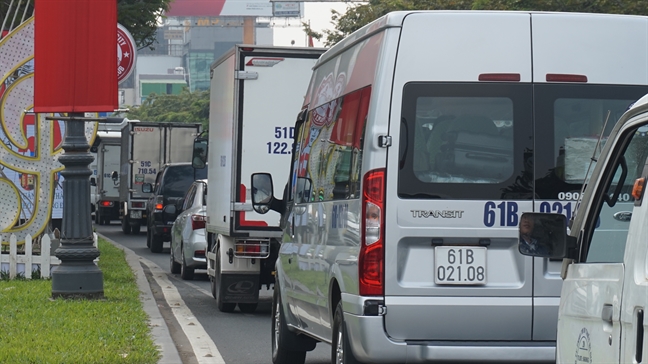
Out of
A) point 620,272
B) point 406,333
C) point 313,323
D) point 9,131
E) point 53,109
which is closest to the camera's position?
point 620,272

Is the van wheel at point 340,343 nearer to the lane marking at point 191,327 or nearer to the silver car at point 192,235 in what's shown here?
the lane marking at point 191,327

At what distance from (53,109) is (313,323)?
718cm

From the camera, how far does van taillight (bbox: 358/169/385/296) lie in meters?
6.54

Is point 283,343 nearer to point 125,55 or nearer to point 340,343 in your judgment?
point 340,343

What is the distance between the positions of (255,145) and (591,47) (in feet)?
23.9

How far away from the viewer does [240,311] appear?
14602 millimetres

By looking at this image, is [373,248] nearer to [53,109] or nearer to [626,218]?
[626,218]

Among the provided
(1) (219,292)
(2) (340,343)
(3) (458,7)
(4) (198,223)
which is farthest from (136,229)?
(2) (340,343)

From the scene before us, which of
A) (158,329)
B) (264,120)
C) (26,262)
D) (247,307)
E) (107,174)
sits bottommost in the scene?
(247,307)

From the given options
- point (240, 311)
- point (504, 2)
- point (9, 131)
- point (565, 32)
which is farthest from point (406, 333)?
point (504, 2)

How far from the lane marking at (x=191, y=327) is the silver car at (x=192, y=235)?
1.45ft

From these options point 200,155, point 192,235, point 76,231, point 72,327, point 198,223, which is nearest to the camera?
point 72,327

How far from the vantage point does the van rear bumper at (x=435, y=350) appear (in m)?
6.50

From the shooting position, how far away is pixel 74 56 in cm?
1446
